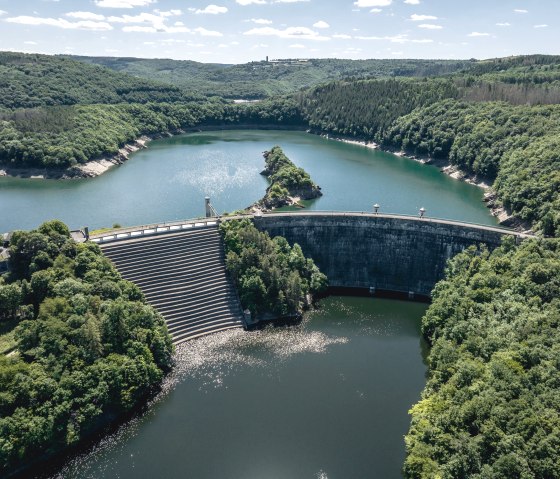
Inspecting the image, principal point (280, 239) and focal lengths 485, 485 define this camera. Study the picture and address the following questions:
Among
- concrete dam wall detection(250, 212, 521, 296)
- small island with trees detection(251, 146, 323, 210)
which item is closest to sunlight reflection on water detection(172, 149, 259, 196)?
small island with trees detection(251, 146, 323, 210)

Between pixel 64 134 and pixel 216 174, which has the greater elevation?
pixel 64 134

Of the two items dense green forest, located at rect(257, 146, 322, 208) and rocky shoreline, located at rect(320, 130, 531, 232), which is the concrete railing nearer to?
dense green forest, located at rect(257, 146, 322, 208)

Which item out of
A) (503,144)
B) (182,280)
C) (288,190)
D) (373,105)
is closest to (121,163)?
(288,190)

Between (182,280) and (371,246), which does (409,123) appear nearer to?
(371,246)

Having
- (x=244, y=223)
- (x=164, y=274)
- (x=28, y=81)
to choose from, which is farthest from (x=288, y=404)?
(x=28, y=81)

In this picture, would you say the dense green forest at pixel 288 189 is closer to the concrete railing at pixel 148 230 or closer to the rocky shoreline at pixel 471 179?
the concrete railing at pixel 148 230

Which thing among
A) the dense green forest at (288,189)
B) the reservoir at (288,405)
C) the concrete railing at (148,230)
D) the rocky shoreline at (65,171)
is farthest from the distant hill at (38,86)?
the reservoir at (288,405)
